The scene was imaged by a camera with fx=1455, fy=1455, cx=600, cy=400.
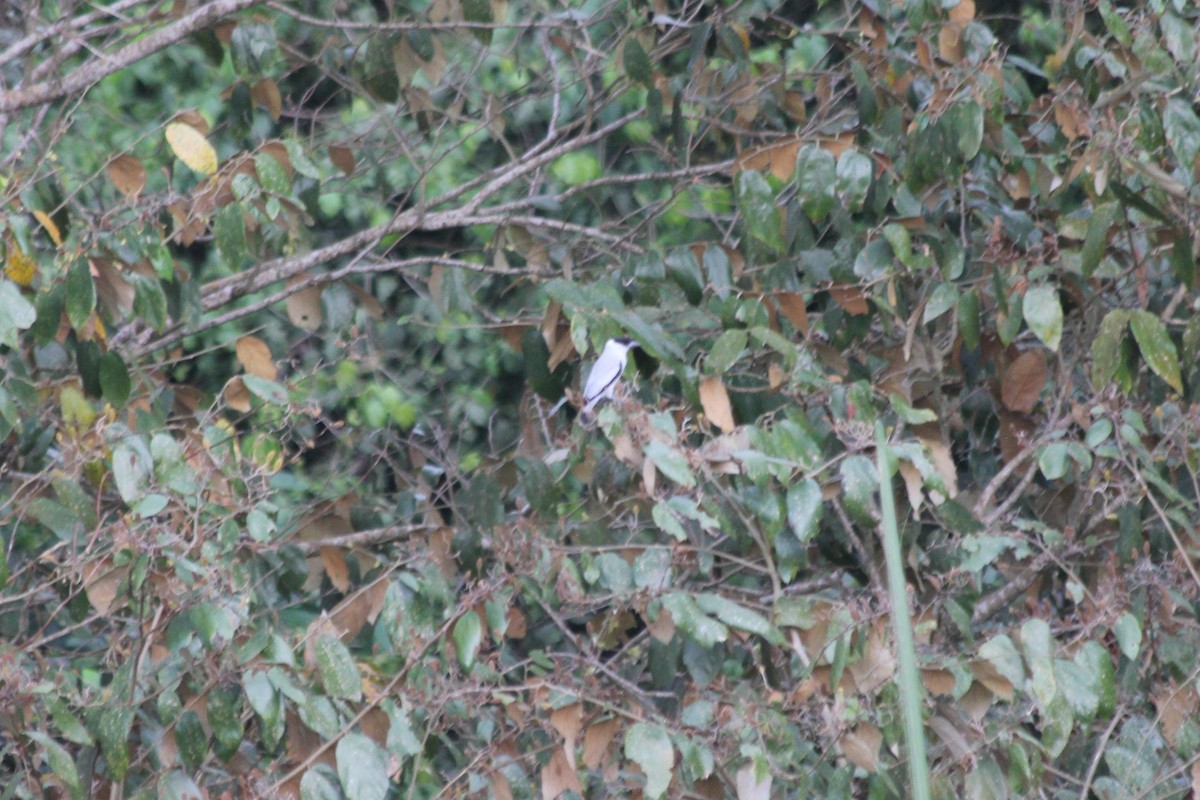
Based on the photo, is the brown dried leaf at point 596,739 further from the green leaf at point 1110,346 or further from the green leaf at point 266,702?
the green leaf at point 1110,346

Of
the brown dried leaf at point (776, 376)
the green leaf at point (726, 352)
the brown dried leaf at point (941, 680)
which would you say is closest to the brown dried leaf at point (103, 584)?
the green leaf at point (726, 352)

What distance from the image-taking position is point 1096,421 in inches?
99.2

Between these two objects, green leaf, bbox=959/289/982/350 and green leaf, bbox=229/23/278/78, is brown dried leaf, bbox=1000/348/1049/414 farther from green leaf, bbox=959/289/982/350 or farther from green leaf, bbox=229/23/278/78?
green leaf, bbox=229/23/278/78

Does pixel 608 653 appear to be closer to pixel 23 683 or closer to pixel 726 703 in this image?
pixel 726 703

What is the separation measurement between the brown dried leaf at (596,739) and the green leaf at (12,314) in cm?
101

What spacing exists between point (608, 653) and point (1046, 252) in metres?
1.32

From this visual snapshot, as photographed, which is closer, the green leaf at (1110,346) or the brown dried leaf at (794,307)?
the green leaf at (1110,346)

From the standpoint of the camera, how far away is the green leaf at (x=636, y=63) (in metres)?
2.96

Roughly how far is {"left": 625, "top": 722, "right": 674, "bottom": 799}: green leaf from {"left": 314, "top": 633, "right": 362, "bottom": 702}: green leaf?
0.41 metres

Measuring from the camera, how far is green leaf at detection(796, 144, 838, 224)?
8.21 ft

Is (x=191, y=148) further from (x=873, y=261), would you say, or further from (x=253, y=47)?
(x=873, y=261)

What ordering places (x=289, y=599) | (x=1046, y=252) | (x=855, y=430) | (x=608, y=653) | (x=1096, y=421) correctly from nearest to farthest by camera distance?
(x=855, y=430) → (x=1096, y=421) → (x=1046, y=252) → (x=289, y=599) → (x=608, y=653)

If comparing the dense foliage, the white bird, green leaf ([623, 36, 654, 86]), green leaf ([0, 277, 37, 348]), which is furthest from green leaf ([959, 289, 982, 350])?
green leaf ([0, 277, 37, 348])

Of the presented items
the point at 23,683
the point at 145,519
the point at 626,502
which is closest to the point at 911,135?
the point at 626,502
